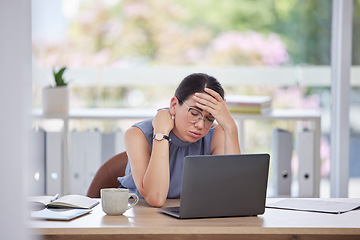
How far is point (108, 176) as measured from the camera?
2.30m

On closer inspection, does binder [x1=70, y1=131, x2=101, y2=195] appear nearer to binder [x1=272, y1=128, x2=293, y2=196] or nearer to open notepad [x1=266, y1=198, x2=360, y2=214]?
binder [x1=272, y1=128, x2=293, y2=196]

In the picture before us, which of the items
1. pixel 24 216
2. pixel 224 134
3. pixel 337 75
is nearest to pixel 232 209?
pixel 224 134

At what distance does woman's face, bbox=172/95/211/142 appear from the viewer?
206cm

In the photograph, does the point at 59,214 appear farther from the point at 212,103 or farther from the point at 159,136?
the point at 212,103

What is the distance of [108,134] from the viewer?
367 centimetres

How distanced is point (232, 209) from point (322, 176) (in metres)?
2.71

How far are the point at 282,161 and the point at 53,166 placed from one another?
4.78 ft

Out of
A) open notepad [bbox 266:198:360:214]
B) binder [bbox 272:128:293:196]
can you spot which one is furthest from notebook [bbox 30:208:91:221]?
binder [bbox 272:128:293:196]

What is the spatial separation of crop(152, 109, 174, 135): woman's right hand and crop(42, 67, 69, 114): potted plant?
1.67m

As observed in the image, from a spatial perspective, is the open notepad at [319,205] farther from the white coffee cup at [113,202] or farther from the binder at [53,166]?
the binder at [53,166]

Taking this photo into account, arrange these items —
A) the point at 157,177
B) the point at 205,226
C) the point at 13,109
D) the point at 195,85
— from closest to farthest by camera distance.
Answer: the point at 13,109, the point at 205,226, the point at 157,177, the point at 195,85

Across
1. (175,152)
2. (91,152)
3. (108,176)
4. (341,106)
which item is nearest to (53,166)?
(91,152)

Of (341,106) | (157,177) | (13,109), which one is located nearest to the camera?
(13,109)

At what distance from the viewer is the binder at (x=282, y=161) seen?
3623 millimetres
